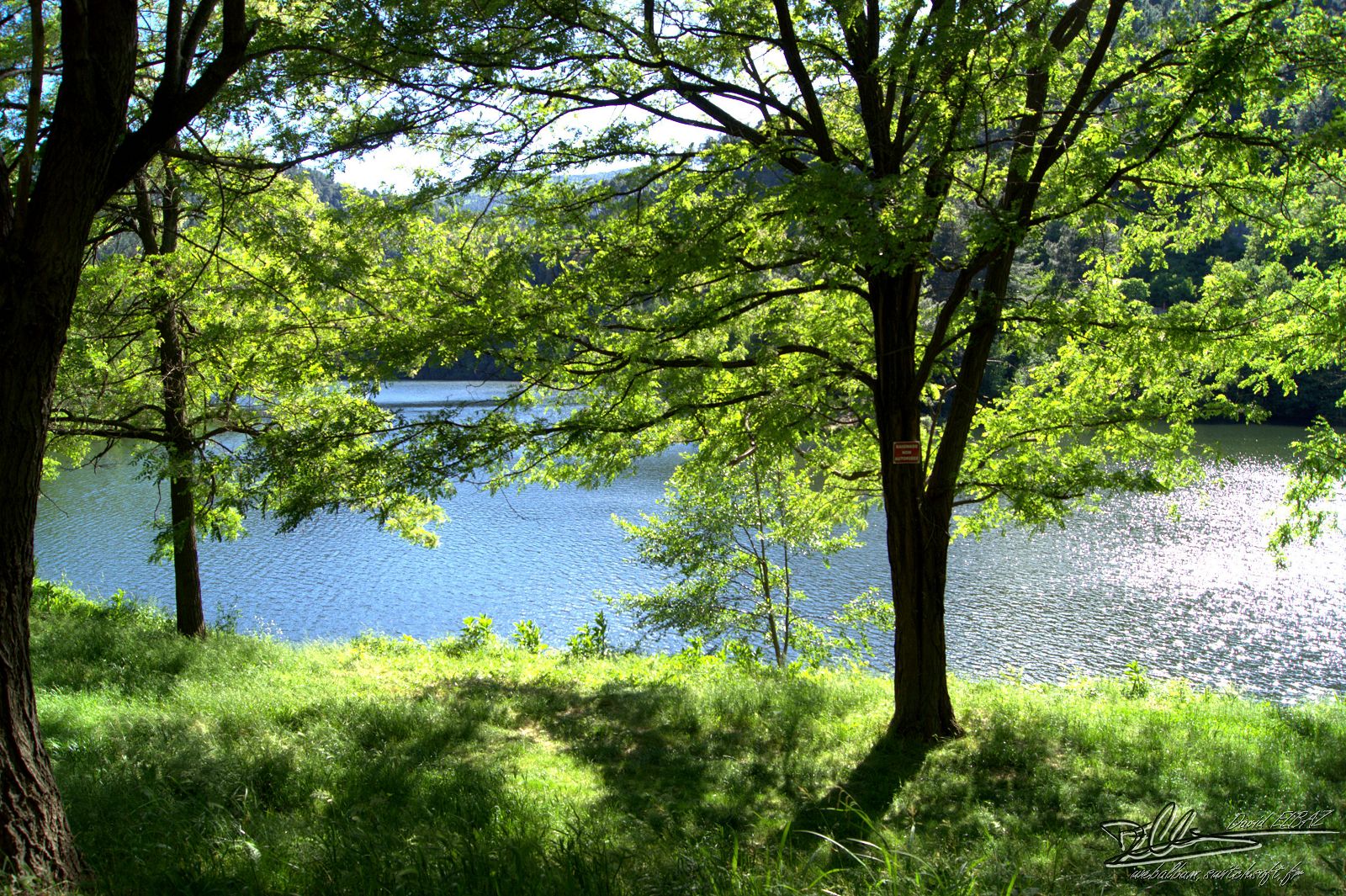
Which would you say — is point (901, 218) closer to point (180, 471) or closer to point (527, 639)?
point (180, 471)

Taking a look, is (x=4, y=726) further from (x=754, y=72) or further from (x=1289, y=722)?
(x=1289, y=722)

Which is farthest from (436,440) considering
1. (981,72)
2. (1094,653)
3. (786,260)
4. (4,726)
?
(1094,653)

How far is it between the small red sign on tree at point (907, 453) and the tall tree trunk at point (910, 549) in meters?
0.06

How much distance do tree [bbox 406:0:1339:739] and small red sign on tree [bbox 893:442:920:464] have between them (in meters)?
0.03

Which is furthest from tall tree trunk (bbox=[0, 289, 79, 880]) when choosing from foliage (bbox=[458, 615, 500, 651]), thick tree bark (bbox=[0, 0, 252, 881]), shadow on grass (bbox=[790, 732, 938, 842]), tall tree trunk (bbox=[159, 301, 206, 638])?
foliage (bbox=[458, 615, 500, 651])

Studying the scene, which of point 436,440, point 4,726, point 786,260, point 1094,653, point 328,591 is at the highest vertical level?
point 786,260

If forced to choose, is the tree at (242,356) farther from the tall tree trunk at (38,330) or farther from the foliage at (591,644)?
the foliage at (591,644)

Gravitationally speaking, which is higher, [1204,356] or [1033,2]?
[1033,2]

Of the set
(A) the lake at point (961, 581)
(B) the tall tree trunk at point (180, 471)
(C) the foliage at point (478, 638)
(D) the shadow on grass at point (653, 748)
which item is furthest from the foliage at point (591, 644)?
(B) the tall tree trunk at point (180, 471)

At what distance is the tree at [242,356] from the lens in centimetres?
668

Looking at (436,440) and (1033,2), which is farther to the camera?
(436,440)

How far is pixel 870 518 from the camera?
25844 millimetres

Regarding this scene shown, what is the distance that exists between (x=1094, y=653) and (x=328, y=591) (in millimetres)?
16539

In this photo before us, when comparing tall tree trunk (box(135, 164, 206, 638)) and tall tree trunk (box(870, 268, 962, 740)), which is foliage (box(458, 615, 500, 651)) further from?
tall tree trunk (box(870, 268, 962, 740))
